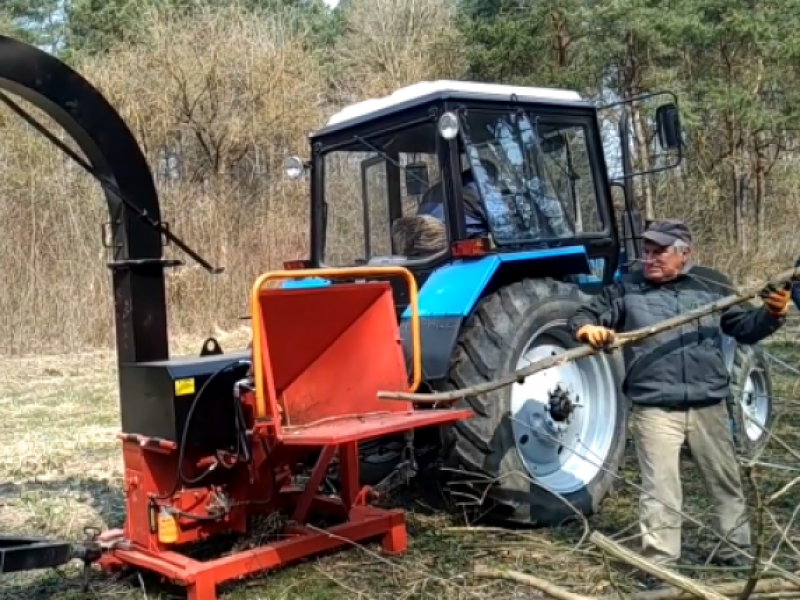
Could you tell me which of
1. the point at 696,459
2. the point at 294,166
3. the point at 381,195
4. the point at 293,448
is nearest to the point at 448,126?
the point at 381,195

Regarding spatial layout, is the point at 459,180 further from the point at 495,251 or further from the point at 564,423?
the point at 564,423

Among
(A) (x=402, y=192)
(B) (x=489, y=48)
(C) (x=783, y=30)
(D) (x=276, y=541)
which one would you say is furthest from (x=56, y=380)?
(C) (x=783, y=30)

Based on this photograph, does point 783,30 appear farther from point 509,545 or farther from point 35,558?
point 35,558

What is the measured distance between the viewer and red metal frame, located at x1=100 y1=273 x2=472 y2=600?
390 cm

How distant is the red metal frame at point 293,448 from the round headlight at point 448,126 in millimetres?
947

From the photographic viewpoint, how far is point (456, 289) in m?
4.64

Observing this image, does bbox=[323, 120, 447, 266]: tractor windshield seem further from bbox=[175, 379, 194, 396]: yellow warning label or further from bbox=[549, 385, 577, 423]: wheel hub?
bbox=[175, 379, 194, 396]: yellow warning label

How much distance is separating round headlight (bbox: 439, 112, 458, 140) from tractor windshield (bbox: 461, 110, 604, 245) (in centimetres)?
28

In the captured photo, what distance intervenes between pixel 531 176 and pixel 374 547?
2.27 m

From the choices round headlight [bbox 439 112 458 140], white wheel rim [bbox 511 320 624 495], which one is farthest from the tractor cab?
white wheel rim [bbox 511 320 624 495]

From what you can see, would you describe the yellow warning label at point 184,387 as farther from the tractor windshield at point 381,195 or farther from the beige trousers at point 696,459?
the beige trousers at point 696,459

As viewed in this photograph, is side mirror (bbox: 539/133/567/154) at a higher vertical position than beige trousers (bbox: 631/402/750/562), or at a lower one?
higher

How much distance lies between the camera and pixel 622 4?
20.1m

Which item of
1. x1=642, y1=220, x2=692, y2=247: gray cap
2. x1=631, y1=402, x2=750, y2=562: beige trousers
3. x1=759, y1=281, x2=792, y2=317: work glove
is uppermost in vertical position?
x1=642, y1=220, x2=692, y2=247: gray cap
